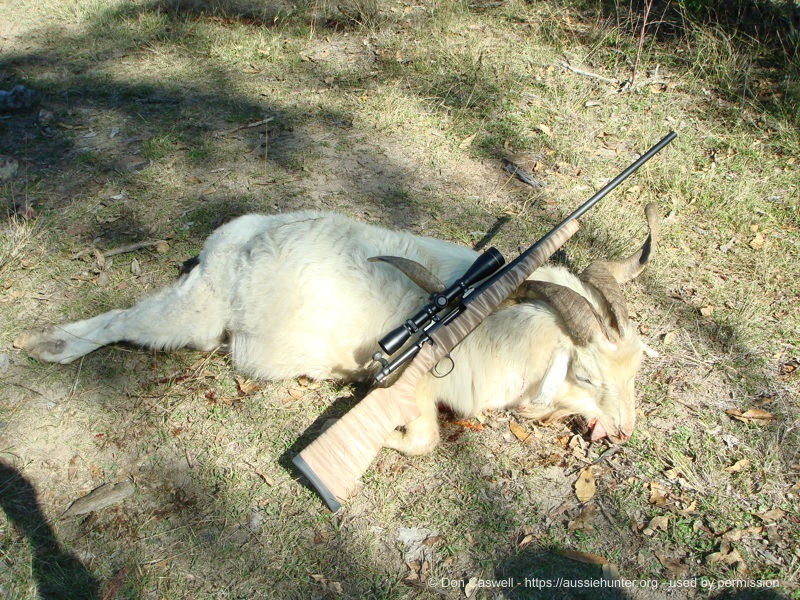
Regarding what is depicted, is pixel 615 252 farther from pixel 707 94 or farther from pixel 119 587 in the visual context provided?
pixel 119 587

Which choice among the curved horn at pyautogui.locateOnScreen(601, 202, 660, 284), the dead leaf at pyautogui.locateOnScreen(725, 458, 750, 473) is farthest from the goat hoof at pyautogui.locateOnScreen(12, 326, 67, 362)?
the dead leaf at pyautogui.locateOnScreen(725, 458, 750, 473)

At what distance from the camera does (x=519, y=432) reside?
14.0 ft

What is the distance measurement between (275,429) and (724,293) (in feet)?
13.7

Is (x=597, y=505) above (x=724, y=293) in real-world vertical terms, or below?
below

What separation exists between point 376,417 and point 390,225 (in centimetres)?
250

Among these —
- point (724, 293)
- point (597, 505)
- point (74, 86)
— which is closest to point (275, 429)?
point (597, 505)

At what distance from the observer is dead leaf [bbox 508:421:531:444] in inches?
166

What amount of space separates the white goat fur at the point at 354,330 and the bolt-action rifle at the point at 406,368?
226mm

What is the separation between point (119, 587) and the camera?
3174 millimetres

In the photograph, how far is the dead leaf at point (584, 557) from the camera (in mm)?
3498

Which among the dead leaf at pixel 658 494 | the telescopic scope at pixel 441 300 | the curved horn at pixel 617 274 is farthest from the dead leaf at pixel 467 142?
the dead leaf at pixel 658 494

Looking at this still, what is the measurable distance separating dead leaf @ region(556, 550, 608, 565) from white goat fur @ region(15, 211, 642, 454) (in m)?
0.88

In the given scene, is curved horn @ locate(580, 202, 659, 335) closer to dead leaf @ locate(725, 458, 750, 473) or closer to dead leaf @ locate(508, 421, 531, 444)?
dead leaf @ locate(508, 421, 531, 444)

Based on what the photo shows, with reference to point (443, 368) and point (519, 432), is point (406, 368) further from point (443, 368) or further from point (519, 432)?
point (519, 432)
